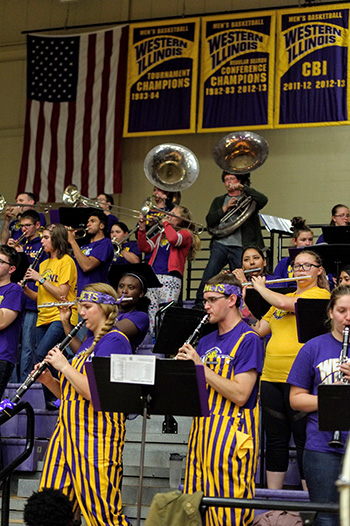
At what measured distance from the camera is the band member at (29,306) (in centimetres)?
842

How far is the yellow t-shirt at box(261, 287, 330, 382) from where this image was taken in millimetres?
5840

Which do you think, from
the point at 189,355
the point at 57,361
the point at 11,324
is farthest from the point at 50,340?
the point at 189,355

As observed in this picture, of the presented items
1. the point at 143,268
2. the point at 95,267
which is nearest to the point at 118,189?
the point at 95,267

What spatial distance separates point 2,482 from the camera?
537 cm

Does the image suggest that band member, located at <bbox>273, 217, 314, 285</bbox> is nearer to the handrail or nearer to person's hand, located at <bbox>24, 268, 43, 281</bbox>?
person's hand, located at <bbox>24, 268, 43, 281</bbox>

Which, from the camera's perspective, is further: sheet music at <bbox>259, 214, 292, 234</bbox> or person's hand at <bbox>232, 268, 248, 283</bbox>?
sheet music at <bbox>259, 214, 292, 234</bbox>

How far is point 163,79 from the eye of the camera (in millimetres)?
13648

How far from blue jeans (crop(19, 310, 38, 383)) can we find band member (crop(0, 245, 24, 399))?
1508mm

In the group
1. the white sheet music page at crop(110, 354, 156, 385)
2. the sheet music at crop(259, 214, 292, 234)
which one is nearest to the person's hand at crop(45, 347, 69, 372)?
the white sheet music page at crop(110, 354, 156, 385)

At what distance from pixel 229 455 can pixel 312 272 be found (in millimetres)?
1768

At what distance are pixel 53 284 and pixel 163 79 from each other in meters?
6.49

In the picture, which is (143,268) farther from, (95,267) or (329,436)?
(329,436)

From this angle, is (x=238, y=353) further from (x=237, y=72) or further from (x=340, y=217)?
(x=237, y=72)

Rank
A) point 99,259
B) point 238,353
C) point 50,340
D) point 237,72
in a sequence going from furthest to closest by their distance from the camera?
point 237,72 → point 99,259 → point 50,340 → point 238,353
